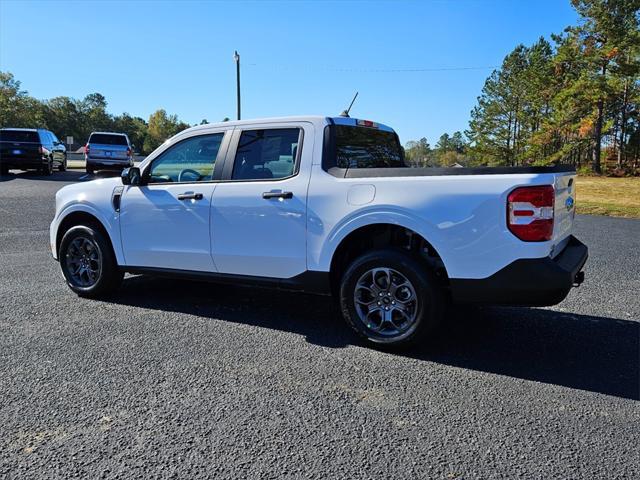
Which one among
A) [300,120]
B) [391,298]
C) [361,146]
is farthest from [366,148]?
[391,298]

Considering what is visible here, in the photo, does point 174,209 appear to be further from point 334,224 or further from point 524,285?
point 524,285

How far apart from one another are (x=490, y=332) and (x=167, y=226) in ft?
10.3

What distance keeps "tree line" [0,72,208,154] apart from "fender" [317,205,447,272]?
281 ft

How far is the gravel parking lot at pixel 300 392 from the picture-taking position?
2.59m

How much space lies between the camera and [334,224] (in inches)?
165

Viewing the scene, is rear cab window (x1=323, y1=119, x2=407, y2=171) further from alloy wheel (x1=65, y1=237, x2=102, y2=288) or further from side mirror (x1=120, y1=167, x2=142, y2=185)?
alloy wheel (x1=65, y1=237, x2=102, y2=288)

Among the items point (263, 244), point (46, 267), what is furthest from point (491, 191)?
point (46, 267)

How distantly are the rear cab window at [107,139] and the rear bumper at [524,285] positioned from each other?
67.2 ft

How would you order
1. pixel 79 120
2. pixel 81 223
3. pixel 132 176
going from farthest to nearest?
pixel 79 120
pixel 81 223
pixel 132 176

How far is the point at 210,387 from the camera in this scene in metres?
3.40

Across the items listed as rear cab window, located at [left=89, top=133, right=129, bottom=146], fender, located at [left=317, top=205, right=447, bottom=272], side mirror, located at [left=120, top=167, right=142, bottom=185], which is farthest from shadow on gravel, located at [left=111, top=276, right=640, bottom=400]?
rear cab window, located at [left=89, top=133, right=129, bottom=146]

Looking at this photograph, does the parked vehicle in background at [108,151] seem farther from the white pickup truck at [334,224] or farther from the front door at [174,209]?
the front door at [174,209]

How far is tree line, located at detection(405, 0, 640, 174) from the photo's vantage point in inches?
1606

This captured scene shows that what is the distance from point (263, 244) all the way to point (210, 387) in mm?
1472
